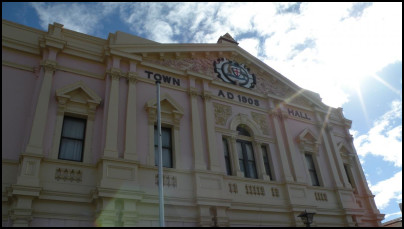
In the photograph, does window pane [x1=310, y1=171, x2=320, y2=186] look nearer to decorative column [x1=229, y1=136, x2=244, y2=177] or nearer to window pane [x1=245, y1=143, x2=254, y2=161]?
window pane [x1=245, y1=143, x2=254, y2=161]

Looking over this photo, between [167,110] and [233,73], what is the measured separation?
5018mm

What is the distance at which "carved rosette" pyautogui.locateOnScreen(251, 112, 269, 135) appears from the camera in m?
16.5

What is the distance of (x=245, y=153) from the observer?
15.4 metres

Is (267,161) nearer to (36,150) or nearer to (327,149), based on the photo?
(327,149)

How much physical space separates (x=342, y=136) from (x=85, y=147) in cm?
1475

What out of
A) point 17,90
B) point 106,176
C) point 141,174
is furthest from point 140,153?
point 17,90

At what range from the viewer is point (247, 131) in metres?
16.2

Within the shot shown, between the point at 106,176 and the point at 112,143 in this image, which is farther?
the point at 112,143

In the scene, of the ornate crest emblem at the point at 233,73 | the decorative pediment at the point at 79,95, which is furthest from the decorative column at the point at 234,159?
the decorative pediment at the point at 79,95

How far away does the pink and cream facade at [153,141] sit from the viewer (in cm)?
1075

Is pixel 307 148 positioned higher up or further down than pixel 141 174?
higher up

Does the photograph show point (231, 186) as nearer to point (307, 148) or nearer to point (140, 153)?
point (140, 153)

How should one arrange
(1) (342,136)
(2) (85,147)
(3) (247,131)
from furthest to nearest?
1. (1) (342,136)
2. (3) (247,131)
3. (2) (85,147)

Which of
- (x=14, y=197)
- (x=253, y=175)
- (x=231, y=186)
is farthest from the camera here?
(x=253, y=175)
